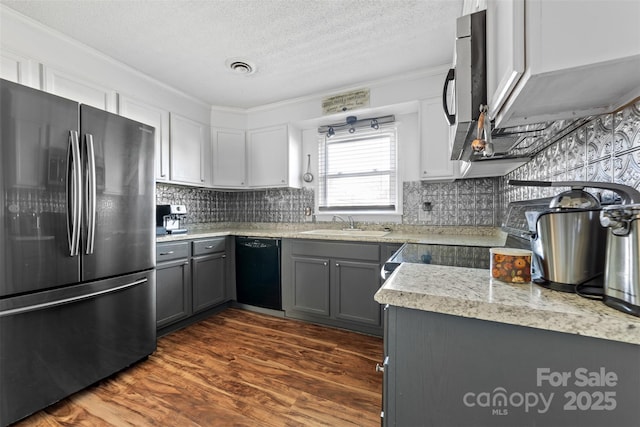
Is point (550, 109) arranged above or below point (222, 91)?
below

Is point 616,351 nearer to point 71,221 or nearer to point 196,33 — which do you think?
point 71,221

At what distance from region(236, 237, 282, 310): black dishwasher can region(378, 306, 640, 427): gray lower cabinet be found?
7.15 feet

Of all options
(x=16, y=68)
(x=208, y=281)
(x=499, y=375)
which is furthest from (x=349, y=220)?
(x=16, y=68)

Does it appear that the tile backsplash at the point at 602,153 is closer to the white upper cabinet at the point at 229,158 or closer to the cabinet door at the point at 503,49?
the cabinet door at the point at 503,49

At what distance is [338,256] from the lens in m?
2.51

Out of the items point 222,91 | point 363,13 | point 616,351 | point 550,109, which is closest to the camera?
point 616,351

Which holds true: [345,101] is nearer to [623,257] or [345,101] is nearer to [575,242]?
[575,242]

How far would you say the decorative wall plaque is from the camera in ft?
9.10

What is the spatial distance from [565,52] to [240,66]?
7.96ft

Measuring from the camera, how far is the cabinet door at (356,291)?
2.36 meters

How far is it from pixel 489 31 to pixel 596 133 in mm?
552

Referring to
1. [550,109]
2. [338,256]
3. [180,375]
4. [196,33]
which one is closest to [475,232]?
[338,256]

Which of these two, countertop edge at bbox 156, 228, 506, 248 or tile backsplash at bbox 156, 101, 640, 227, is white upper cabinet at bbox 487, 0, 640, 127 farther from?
countertop edge at bbox 156, 228, 506, 248

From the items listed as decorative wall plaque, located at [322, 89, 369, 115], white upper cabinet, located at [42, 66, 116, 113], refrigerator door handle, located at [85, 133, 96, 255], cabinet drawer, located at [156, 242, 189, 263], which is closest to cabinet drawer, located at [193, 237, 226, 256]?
cabinet drawer, located at [156, 242, 189, 263]
